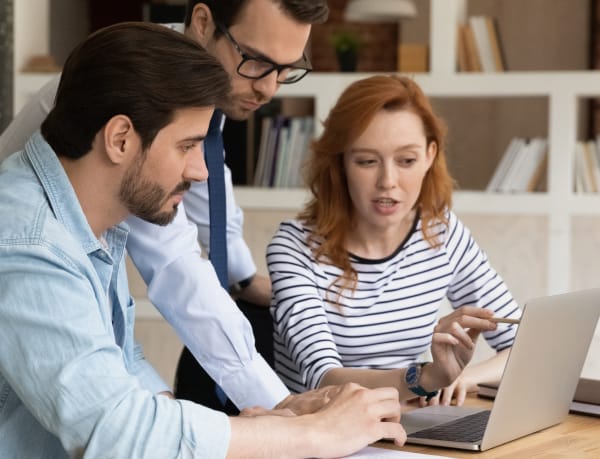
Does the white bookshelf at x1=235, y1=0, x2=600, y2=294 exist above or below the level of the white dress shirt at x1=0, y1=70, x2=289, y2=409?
above

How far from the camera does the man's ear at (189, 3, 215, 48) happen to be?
7.03 ft

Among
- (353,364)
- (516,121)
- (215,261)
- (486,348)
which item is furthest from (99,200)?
(516,121)

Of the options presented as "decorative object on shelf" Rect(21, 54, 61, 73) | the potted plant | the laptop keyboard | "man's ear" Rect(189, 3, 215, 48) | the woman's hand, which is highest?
the potted plant

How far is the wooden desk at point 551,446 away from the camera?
168 cm

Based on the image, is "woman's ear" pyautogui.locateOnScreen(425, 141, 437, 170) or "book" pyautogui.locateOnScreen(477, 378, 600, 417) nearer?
"book" pyautogui.locateOnScreen(477, 378, 600, 417)

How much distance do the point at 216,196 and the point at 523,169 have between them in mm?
2609

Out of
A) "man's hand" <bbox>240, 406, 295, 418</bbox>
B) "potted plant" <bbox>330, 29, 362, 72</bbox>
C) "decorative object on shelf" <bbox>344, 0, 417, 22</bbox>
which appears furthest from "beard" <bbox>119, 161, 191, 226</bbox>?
"decorative object on shelf" <bbox>344, 0, 417, 22</bbox>

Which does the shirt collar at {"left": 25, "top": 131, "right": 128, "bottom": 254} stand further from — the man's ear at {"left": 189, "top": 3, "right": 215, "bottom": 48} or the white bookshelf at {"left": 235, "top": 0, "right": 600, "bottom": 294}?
the white bookshelf at {"left": 235, "top": 0, "right": 600, "bottom": 294}

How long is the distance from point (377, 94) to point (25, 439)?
4.36 feet

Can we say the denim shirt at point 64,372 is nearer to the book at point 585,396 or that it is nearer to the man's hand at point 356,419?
the man's hand at point 356,419

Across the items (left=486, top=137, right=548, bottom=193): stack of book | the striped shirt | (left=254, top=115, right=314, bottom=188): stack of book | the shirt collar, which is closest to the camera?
the shirt collar

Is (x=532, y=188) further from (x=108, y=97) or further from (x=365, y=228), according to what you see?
(x=108, y=97)

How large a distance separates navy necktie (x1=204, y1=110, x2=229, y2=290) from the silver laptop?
22.6 inches

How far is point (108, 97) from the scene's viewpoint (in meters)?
1.53
